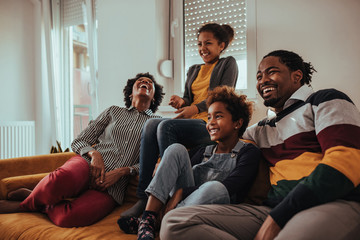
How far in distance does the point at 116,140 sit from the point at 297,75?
1.15 meters

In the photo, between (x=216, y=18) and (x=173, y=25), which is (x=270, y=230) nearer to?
(x=216, y=18)

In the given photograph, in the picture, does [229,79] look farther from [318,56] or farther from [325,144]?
[325,144]

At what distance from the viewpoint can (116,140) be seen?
1978 mm

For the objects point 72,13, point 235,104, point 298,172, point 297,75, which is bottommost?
point 298,172

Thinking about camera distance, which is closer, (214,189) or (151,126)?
(214,189)

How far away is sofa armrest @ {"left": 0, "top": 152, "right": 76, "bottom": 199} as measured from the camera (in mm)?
1884

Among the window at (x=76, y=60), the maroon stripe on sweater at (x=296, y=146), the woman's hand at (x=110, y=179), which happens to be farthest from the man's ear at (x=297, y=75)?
the window at (x=76, y=60)

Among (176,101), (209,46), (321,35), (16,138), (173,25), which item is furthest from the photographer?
(16,138)

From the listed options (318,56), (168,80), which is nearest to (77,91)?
(168,80)

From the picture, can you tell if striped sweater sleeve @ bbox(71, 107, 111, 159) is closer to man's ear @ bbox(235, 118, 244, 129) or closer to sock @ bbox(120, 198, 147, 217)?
sock @ bbox(120, 198, 147, 217)

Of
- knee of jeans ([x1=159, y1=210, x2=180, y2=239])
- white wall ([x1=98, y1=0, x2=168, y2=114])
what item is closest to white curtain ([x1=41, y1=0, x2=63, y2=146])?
white wall ([x1=98, y1=0, x2=168, y2=114])

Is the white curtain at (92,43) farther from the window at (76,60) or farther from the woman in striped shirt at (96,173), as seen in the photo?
the woman in striped shirt at (96,173)

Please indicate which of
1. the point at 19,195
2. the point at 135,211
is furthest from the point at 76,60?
the point at 135,211

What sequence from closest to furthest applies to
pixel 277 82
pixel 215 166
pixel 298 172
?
1. pixel 298 172
2. pixel 277 82
3. pixel 215 166
